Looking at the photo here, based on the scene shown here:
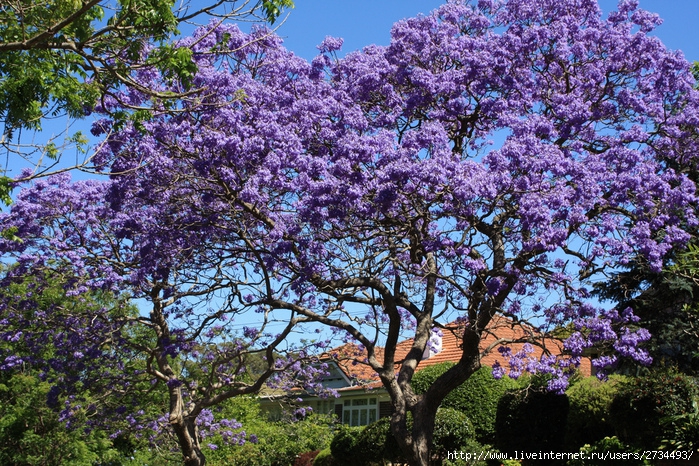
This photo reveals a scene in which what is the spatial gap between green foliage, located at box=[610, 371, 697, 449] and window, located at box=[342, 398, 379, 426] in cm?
1401

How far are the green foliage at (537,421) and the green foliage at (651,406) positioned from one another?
983 mm

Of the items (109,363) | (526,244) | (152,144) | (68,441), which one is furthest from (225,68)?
(68,441)

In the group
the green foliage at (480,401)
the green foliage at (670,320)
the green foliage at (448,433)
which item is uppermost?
the green foliage at (670,320)

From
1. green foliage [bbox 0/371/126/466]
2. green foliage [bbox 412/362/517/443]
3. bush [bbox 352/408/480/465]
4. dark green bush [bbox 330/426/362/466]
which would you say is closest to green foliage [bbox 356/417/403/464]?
bush [bbox 352/408/480/465]

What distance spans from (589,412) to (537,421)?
1931mm

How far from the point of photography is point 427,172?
10133mm

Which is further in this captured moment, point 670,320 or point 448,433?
point 670,320

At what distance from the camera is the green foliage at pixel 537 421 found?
1343cm

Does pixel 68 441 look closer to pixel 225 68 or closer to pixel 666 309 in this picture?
pixel 225 68

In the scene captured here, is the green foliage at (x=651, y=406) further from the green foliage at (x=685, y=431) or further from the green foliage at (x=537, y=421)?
the green foliage at (x=537, y=421)

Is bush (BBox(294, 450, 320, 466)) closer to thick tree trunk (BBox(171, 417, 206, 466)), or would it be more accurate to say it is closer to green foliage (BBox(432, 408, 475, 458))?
thick tree trunk (BBox(171, 417, 206, 466))

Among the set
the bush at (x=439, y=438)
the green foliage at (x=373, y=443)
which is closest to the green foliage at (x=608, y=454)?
the bush at (x=439, y=438)

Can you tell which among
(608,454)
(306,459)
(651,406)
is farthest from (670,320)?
(306,459)

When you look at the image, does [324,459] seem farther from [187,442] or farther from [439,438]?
[439,438]
